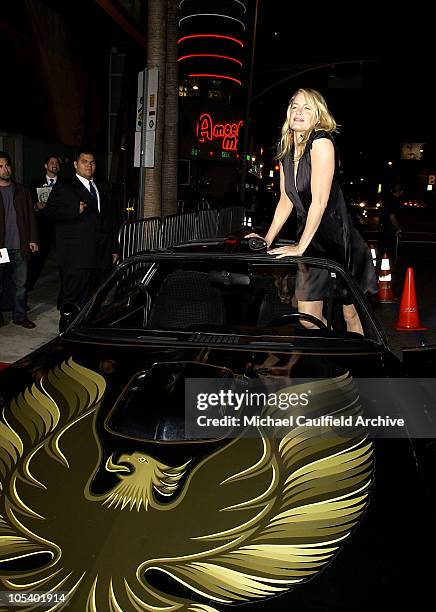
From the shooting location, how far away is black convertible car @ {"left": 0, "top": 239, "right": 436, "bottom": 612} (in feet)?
5.97

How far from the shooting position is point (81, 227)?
772 cm

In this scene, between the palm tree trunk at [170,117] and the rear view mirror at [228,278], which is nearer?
the rear view mirror at [228,278]

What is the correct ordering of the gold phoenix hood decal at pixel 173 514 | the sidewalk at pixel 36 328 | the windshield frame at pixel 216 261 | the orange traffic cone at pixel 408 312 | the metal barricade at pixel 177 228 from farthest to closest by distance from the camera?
the metal barricade at pixel 177 228
the orange traffic cone at pixel 408 312
the sidewalk at pixel 36 328
the windshield frame at pixel 216 261
the gold phoenix hood decal at pixel 173 514

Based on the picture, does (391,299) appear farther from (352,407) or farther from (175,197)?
(352,407)

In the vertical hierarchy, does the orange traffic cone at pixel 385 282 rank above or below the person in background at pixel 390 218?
below

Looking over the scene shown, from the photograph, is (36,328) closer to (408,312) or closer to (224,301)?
(224,301)

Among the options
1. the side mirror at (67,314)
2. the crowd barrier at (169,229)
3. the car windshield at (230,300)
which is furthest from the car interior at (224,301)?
the crowd barrier at (169,229)

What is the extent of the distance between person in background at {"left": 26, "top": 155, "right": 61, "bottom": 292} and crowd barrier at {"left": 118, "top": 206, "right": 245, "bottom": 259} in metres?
1.11

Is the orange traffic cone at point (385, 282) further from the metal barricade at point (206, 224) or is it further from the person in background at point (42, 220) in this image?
the person in background at point (42, 220)

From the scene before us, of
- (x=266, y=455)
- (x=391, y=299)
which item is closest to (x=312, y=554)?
(x=266, y=455)

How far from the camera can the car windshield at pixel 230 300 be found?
3.54 m

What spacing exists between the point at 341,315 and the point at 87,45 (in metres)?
13.1

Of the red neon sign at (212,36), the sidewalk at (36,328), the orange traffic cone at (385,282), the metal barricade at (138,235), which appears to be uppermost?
the red neon sign at (212,36)

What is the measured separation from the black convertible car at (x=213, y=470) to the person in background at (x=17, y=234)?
4.35 meters
